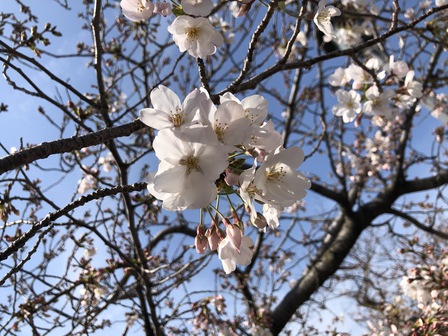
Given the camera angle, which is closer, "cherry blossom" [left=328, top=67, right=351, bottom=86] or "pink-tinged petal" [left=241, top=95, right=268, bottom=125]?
"pink-tinged petal" [left=241, top=95, right=268, bottom=125]

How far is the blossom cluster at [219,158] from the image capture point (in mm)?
922

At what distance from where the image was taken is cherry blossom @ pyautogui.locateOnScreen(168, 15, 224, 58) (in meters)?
1.43

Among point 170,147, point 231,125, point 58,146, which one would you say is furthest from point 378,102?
point 58,146

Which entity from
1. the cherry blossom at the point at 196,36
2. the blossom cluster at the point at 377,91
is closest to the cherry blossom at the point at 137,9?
the cherry blossom at the point at 196,36

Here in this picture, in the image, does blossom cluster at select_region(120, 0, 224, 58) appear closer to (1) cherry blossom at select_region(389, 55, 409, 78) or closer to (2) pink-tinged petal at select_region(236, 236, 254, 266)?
(2) pink-tinged petal at select_region(236, 236, 254, 266)

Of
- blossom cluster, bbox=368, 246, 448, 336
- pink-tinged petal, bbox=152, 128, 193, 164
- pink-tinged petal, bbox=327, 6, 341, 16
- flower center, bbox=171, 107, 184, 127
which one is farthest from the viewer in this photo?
blossom cluster, bbox=368, 246, 448, 336

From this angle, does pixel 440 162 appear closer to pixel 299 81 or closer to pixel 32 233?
pixel 299 81

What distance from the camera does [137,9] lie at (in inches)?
59.6

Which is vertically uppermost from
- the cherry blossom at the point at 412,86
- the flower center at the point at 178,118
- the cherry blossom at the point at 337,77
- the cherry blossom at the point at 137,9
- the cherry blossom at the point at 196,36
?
the cherry blossom at the point at 337,77

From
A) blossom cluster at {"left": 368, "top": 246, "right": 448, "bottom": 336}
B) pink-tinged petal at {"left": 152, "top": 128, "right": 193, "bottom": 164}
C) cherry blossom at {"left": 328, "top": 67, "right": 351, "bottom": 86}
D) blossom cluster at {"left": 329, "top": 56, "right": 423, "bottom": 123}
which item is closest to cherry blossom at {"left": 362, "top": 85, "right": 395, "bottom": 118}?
blossom cluster at {"left": 329, "top": 56, "right": 423, "bottom": 123}

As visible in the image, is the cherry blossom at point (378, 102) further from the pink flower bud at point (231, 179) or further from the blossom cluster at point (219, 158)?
the pink flower bud at point (231, 179)

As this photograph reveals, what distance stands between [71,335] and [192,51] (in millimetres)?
1822

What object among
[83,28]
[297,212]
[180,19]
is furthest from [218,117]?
[297,212]

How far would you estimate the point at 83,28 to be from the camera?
12.4 feet
